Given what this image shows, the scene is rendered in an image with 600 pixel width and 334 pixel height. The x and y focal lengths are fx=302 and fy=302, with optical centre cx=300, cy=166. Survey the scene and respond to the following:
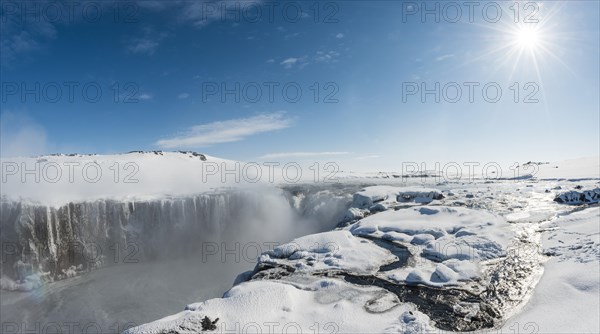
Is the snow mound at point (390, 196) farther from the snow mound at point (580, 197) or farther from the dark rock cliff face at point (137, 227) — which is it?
the snow mound at point (580, 197)

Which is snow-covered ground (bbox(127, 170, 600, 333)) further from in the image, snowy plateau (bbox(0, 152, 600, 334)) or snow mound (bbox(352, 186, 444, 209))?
snow mound (bbox(352, 186, 444, 209))

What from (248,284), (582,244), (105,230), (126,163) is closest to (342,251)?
(248,284)

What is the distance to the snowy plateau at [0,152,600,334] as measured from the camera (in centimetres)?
787

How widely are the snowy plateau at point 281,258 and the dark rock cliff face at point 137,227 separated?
98mm

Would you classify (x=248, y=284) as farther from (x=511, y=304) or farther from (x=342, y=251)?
(x=511, y=304)

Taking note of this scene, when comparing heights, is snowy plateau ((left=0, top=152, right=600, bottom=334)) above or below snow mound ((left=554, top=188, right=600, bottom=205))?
below

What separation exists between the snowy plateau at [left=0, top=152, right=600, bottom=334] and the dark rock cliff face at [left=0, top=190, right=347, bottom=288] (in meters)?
0.10

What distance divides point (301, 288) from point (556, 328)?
6340 mm

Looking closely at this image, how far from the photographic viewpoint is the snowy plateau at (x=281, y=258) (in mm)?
7871

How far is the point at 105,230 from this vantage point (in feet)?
86.4

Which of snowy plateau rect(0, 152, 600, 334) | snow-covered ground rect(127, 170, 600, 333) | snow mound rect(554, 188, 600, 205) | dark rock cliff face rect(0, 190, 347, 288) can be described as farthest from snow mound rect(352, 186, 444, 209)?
snow-covered ground rect(127, 170, 600, 333)

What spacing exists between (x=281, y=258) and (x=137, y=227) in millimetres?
20256

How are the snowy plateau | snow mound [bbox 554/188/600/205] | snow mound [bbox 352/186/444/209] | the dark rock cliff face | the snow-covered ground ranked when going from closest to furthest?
1. the snow-covered ground
2. the snowy plateau
3. the dark rock cliff face
4. snow mound [bbox 554/188/600/205]
5. snow mound [bbox 352/186/444/209]

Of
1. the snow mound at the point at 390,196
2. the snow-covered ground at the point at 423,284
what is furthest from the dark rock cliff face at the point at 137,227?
the snow-covered ground at the point at 423,284
